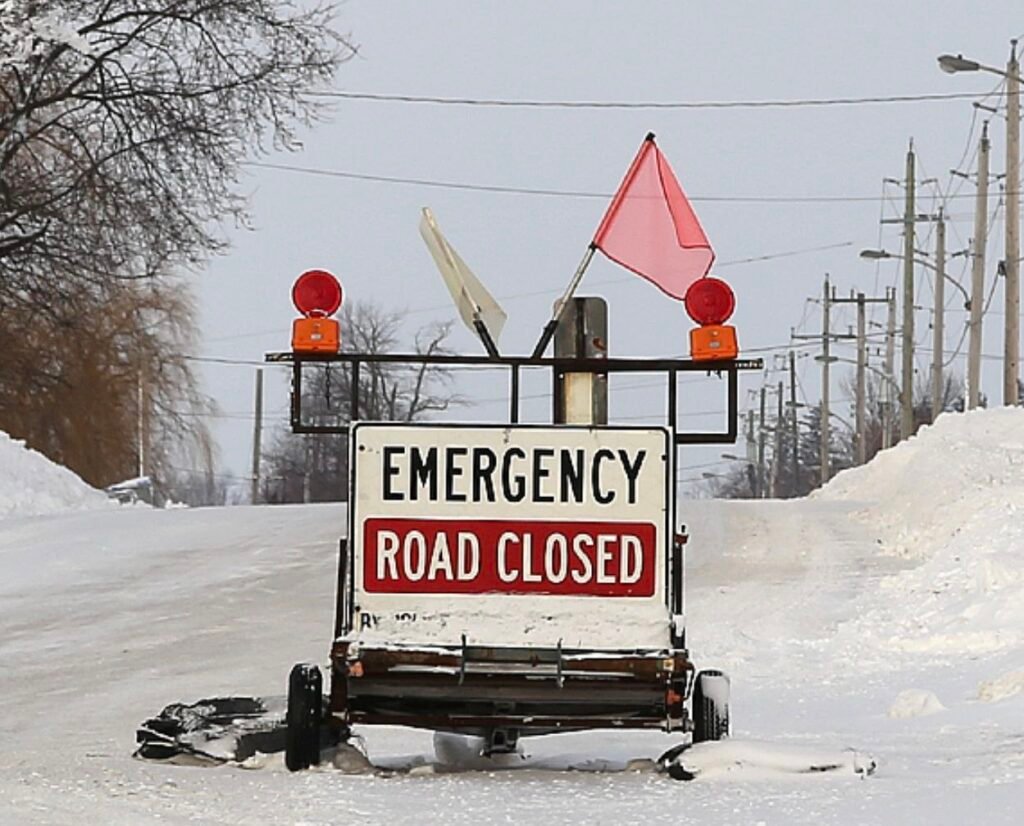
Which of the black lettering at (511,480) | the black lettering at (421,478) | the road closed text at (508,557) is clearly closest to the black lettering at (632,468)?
the road closed text at (508,557)

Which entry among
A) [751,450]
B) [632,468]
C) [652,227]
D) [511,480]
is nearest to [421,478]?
[511,480]

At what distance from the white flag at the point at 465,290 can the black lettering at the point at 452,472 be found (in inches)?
23.6

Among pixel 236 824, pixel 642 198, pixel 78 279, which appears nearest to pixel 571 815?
pixel 236 824

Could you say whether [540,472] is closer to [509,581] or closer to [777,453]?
[509,581]

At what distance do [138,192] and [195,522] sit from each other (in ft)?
30.4

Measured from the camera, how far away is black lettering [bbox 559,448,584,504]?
8.95 meters

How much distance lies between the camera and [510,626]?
884cm

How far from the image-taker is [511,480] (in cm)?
896

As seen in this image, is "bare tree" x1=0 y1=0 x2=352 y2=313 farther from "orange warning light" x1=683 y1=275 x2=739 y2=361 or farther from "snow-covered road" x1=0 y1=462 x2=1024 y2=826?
"orange warning light" x1=683 y1=275 x2=739 y2=361

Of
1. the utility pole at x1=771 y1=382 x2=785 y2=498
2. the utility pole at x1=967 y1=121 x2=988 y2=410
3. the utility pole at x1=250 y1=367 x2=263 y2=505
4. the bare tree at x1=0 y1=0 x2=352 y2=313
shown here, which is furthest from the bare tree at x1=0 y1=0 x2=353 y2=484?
the utility pole at x1=771 y1=382 x2=785 y2=498

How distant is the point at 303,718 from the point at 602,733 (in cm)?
277

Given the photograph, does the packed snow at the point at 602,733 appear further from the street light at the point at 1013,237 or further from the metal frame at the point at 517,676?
the street light at the point at 1013,237

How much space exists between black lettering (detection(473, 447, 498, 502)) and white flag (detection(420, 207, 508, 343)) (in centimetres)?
59

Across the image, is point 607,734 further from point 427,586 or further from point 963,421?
point 963,421
